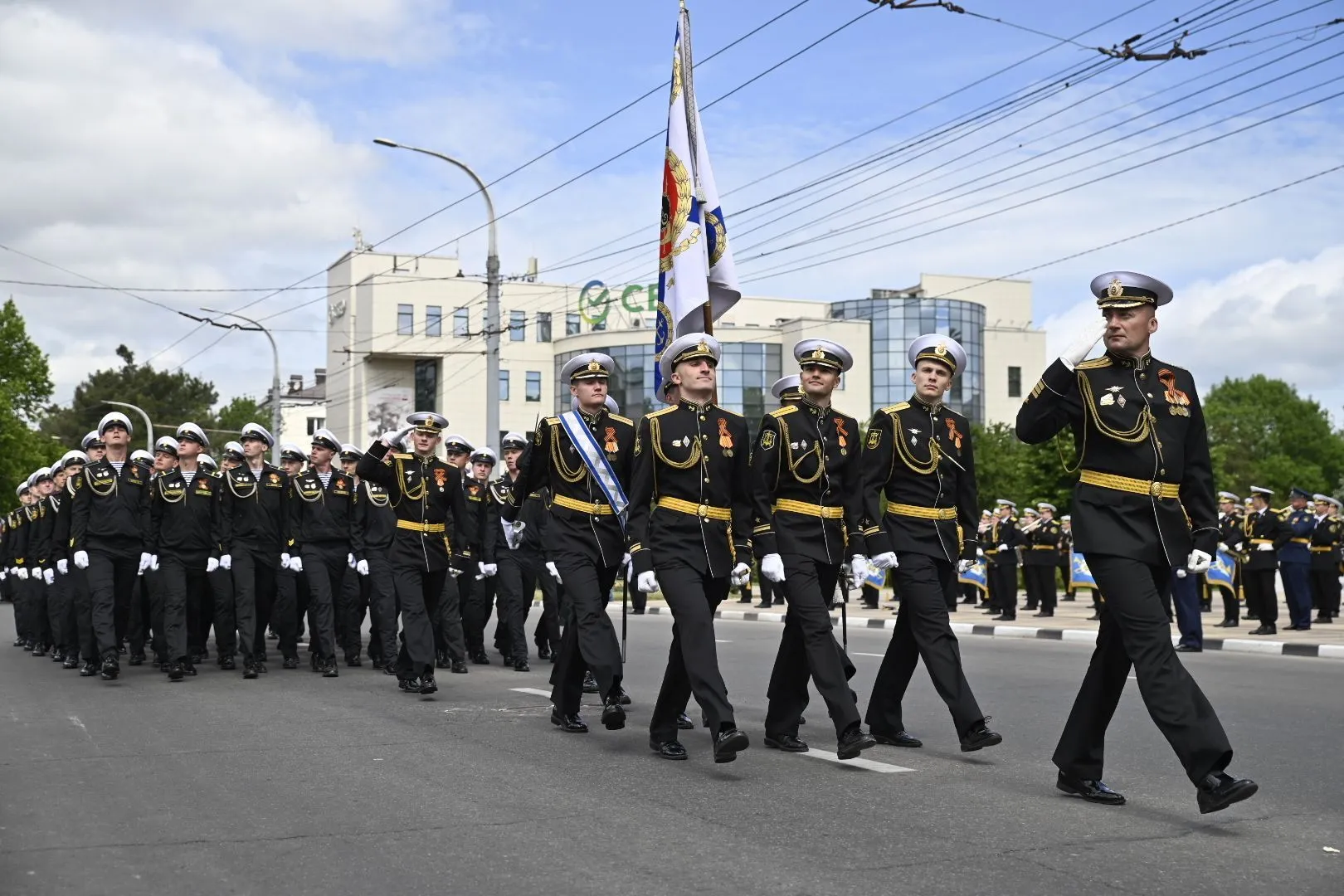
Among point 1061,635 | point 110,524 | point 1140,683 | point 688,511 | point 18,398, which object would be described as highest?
point 18,398

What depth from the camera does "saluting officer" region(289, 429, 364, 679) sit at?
44.3 ft

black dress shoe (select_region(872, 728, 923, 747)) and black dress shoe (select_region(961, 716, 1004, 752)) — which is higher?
black dress shoe (select_region(961, 716, 1004, 752))

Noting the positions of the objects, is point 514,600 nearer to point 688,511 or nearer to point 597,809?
point 688,511

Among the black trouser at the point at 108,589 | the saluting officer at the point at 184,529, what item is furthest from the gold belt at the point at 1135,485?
the black trouser at the point at 108,589

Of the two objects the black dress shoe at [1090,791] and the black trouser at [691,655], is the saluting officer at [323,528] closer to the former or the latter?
the black trouser at [691,655]

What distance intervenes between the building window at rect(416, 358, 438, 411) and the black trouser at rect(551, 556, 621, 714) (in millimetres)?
78192

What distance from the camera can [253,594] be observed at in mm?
13250

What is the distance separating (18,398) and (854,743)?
60.6 meters

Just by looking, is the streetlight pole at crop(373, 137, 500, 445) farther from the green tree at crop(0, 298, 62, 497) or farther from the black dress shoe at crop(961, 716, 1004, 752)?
the green tree at crop(0, 298, 62, 497)

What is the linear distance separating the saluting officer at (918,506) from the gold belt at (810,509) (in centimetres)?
18

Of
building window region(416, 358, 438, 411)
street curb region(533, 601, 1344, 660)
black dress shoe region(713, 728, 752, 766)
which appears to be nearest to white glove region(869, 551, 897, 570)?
black dress shoe region(713, 728, 752, 766)

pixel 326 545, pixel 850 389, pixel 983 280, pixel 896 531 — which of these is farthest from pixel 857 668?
pixel 983 280

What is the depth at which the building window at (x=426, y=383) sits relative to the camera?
86.4m

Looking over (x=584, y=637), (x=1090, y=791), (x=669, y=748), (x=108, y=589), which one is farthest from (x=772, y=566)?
(x=108, y=589)
